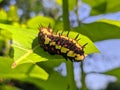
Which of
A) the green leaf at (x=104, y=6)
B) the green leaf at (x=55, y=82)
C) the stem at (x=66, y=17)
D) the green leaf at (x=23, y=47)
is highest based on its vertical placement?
the green leaf at (x=104, y=6)

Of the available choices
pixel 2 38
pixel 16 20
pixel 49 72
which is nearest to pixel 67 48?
pixel 49 72

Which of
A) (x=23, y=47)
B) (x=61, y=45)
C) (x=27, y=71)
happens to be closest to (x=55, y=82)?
(x=27, y=71)

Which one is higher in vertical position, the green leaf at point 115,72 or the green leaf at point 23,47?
the green leaf at point 115,72

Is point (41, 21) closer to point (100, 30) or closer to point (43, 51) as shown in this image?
point (100, 30)

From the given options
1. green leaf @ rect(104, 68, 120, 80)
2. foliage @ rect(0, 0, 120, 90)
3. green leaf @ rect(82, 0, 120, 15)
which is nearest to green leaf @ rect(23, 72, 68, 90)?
foliage @ rect(0, 0, 120, 90)

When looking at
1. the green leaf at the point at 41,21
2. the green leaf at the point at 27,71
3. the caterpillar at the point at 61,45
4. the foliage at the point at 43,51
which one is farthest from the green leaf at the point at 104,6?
the caterpillar at the point at 61,45

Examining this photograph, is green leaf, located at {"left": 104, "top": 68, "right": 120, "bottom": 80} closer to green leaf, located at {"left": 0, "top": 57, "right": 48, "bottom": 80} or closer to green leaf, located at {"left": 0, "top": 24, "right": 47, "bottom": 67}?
green leaf, located at {"left": 0, "top": 57, "right": 48, "bottom": 80}

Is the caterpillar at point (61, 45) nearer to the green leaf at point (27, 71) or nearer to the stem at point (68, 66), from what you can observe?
the stem at point (68, 66)
